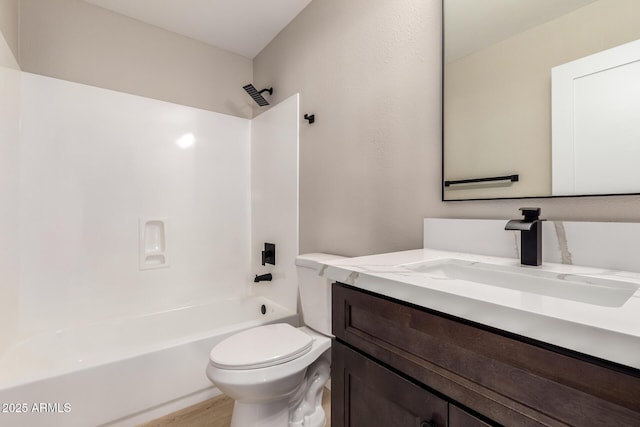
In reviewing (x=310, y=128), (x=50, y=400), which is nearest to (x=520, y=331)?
(x=310, y=128)

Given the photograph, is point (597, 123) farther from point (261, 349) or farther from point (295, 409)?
point (295, 409)

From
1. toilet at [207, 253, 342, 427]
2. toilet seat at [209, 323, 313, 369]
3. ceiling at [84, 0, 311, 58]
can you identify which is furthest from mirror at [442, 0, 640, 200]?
ceiling at [84, 0, 311, 58]

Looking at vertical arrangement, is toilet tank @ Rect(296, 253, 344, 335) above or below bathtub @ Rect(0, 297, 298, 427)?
above

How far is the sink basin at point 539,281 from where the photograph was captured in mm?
654

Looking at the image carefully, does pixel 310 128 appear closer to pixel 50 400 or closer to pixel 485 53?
pixel 485 53

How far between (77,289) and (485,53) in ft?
8.42

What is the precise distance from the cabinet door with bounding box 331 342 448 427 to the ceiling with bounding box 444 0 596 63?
1175 millimetres

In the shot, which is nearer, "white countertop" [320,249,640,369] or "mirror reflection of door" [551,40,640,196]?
"white countertop" [320,249,640,369]

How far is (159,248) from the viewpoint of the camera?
221 cm

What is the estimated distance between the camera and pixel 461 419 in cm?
56

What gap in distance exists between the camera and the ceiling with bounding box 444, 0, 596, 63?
0.96 metres

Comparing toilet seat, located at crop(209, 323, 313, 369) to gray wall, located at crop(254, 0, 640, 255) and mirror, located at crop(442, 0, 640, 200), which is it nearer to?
gray wall, located at crop(254, 0, 640, 255)

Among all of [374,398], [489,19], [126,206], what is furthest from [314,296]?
[126,206]

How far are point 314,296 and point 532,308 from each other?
1.04 metres
